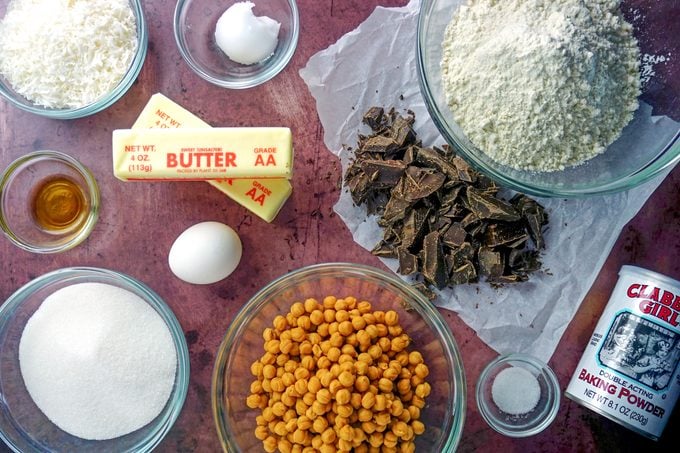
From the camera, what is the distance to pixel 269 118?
160 centimetres

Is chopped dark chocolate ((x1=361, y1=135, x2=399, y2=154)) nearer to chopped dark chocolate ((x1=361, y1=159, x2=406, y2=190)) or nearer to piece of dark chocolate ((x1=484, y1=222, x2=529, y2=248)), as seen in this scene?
chopped dark chocolate ((x1=361, y1=159, x2=406, y2=190))

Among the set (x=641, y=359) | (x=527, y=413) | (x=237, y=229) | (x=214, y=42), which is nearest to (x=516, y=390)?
(x=527, y=413)

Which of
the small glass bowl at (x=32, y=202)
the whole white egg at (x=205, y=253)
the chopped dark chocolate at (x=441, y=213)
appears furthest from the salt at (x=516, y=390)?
the small glass bowl at (x=32, y=202)

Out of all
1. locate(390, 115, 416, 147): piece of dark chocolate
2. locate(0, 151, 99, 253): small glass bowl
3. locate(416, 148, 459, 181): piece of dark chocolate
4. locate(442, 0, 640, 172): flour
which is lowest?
locate(0, 151, 99, 253): small glass bowl

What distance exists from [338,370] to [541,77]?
76 cm

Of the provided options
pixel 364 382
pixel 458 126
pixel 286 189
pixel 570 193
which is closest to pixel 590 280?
pixel 570 193

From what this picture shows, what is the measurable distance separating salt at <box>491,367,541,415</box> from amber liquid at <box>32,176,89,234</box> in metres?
1.15

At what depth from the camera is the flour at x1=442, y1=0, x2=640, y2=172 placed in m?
1.24

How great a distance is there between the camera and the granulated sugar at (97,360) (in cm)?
149

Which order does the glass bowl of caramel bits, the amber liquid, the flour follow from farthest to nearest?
the amber liquid
the glass bowl of caramel bits
the flour

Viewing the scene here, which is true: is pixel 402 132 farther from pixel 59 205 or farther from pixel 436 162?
pixel 59 205

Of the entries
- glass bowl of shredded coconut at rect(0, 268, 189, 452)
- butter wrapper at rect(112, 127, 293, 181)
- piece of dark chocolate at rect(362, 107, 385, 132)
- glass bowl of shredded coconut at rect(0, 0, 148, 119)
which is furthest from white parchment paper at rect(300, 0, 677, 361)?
Answer: glass bowl of shredded coconut at rect(0, 268, 189, 452)

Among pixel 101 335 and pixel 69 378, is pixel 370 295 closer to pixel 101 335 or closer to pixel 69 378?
pixel 101 335

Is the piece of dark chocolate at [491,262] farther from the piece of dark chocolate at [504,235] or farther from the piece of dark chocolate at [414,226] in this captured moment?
the piece of dark chocolate at [414,226]
